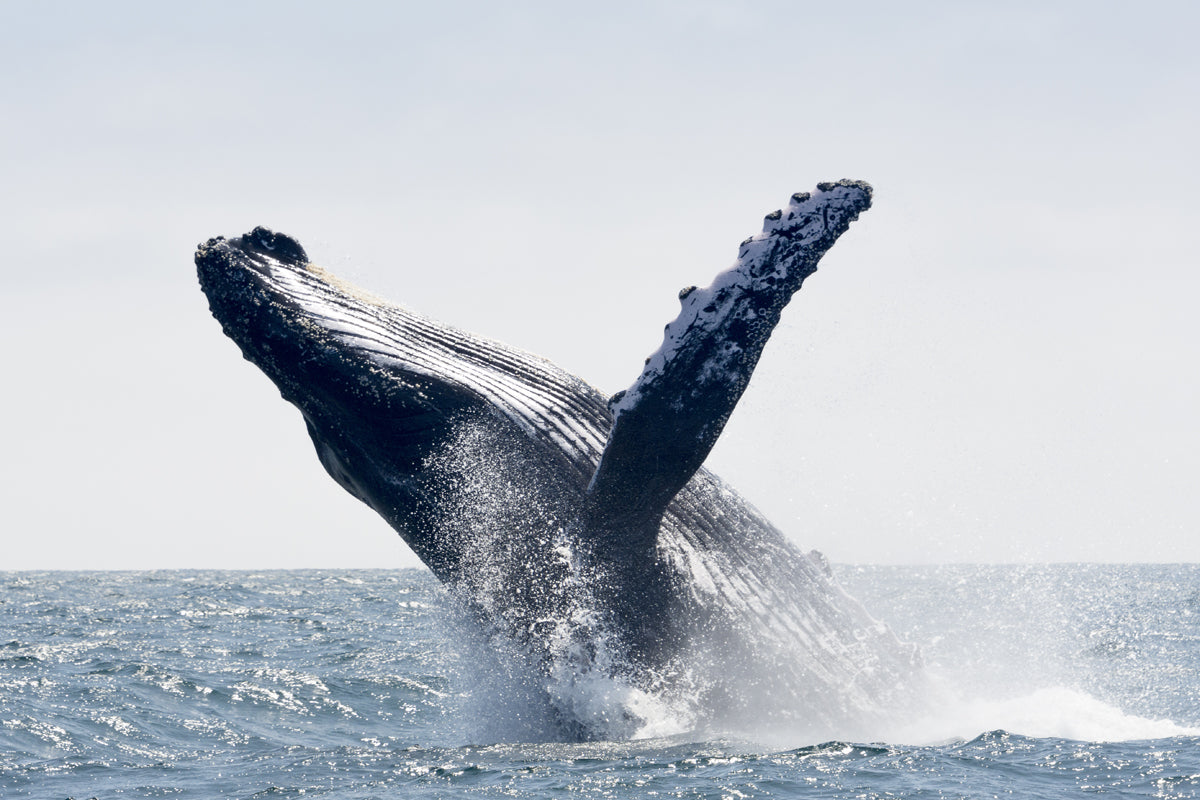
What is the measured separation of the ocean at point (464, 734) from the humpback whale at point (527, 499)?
32cm

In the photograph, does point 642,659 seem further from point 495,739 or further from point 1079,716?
point 1079,716

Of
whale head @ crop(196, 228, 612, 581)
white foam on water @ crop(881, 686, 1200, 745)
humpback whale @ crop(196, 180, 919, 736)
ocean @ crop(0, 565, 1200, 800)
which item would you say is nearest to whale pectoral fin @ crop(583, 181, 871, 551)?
humpback whale @ crop(196, 180, 919, 736)

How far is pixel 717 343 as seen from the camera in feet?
19.2

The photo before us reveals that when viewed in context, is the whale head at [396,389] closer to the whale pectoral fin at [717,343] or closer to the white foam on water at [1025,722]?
the whale pectoral fin at [717,343]

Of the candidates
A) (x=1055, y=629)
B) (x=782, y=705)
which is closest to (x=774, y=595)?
(x=782, y=705)

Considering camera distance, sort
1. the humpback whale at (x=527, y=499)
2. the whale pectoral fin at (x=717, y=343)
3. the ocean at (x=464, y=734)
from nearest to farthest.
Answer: the whale pectoral fin at (x=717, y=343) < the ocean at (x=464, y=734) < the humpback whale at (x=527, y=499)

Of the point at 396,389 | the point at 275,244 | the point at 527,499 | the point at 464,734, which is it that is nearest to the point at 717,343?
the point at 527,499

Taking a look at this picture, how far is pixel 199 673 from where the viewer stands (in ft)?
44.9

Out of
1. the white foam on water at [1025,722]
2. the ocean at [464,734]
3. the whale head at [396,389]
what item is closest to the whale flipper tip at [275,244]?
the whale head at [396,389]

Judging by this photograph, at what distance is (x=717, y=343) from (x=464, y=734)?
145 inches

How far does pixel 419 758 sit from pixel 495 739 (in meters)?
0.48

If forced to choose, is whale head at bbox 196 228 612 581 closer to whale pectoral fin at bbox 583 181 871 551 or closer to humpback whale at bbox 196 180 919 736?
humpback whale at bbox 196 180 919 736

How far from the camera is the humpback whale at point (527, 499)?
6598mm

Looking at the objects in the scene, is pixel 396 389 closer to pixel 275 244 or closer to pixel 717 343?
pixel 275 244
